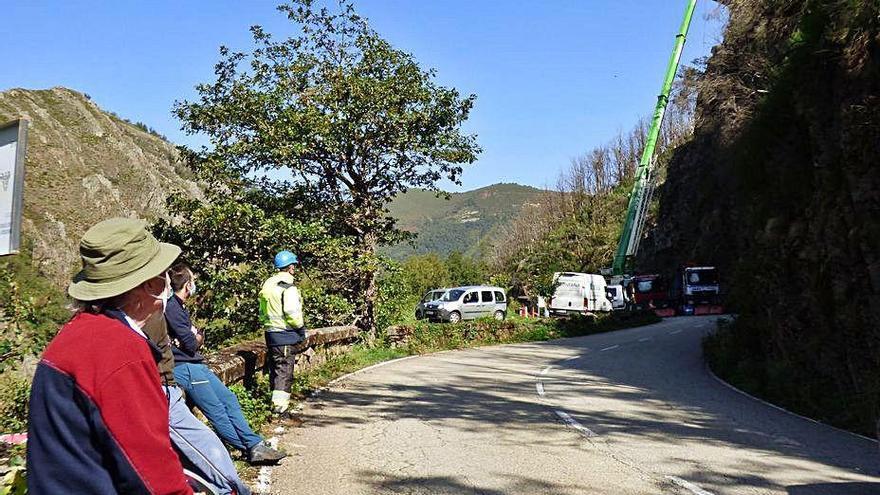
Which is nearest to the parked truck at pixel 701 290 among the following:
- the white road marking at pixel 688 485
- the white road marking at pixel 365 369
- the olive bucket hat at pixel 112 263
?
the white road marking at pixel 365 369

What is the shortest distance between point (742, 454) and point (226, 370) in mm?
5540

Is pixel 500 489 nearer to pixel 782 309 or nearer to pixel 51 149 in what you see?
pixel 782 309

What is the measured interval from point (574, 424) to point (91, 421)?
8155mm

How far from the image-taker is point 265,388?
9.60 metres

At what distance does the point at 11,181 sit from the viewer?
4.66 m

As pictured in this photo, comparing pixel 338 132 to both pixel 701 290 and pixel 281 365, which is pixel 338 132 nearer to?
pixel 281 365

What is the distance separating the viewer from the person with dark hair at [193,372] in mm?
5844

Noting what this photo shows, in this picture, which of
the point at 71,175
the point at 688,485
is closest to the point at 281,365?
the point at 688,485

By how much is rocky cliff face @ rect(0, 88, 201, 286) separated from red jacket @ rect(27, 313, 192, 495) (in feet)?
89.9

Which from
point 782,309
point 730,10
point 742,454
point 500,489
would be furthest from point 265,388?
point 730,10

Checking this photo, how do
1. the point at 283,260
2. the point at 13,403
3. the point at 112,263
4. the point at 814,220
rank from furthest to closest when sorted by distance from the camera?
the point at 814,220 → the point at 283,260 → the point at 13,403 → the point at 112,263

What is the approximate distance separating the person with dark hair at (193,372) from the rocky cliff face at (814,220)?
8120mm

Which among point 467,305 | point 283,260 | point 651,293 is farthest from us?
point 651,293

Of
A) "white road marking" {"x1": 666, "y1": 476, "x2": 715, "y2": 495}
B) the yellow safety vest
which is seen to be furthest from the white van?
"white road marking" {"x1": 666, "y1": 476, "x2": 715, "y2": 495}
